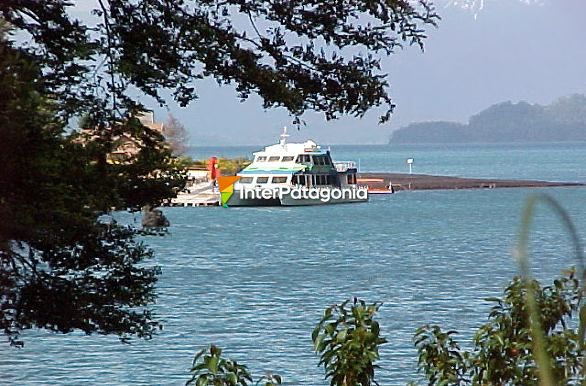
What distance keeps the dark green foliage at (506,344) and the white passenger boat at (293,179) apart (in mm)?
40681

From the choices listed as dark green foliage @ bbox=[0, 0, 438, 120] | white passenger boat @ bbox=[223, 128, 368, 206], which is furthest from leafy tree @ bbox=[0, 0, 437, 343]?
white passenger boat @ bbox=[223, 128, 368, 206]

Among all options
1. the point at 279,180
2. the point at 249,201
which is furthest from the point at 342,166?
the point at 249,201

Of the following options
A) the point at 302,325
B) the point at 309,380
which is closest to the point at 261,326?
the point at 302,325

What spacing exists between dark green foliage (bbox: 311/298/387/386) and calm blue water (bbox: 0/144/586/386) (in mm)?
707

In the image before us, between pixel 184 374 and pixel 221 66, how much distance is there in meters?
8.29

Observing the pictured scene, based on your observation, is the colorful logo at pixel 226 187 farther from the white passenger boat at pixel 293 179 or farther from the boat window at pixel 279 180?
the boat window at pixel 279 180

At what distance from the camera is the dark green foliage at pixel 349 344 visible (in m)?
2.62

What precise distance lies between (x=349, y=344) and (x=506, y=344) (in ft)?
1.31

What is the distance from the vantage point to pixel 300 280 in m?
24.3

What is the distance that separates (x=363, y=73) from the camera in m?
5.04

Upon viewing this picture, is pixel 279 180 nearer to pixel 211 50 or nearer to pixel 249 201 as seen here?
pixel 249 201

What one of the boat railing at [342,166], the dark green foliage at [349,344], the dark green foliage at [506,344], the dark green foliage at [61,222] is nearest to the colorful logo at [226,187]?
the boat railing at [342,166]

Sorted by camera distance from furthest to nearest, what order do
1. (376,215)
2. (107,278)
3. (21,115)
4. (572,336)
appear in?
(376,215)
(107,278)
(21,115)
(572,336)

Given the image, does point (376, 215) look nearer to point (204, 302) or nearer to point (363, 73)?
point (204, 302)
